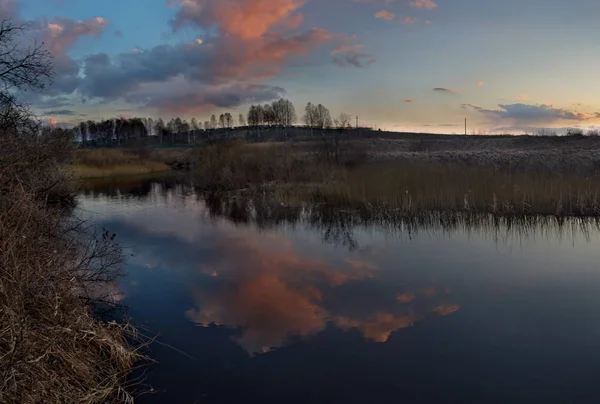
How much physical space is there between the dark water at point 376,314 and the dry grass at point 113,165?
27971 mm

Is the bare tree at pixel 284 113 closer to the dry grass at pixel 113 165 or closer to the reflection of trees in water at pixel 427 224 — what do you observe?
the dry grass at pixel 113 165

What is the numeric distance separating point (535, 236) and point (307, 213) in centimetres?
663

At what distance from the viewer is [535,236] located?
10164 mm

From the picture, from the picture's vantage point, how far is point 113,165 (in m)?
39.4

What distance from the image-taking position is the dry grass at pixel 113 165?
36.5m

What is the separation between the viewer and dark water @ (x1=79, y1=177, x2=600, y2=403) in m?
4.54

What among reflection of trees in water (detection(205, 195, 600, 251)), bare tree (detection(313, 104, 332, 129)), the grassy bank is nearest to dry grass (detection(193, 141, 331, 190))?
the grassy bank

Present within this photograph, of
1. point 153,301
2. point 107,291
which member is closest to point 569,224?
point 153,301

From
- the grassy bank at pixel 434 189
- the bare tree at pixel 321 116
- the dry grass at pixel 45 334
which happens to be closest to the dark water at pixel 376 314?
the dry grass at pixel 45 334

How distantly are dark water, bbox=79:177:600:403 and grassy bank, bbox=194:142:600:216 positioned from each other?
942 millimetres

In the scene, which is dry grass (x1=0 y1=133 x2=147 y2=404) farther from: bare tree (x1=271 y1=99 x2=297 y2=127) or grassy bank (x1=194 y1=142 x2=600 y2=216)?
bare tree (x1=271 y1=99 x2=297 y2=127)

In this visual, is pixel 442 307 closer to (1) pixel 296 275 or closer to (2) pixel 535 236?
(1) pixel 296 275

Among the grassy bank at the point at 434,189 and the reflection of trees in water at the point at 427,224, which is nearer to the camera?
the reflection of trees in water at the point at 427,224

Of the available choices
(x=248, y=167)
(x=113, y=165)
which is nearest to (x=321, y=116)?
(x=113, y=165)
